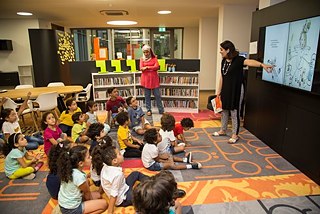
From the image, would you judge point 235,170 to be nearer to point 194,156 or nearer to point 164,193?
point 194,156


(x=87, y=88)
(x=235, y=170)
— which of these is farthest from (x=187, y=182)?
(x=87, y=88)

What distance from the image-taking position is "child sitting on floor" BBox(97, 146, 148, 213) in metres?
2.16

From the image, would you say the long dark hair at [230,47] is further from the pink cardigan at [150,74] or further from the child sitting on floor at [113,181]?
the child sitting on floor at [113,181]

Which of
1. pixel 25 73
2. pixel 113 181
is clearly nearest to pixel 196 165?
pixel 113 181

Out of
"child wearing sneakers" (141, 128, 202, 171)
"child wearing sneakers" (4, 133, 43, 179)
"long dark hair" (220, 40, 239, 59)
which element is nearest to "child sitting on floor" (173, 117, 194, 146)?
"child wearing sneakers" (141, 128, 202, 171)

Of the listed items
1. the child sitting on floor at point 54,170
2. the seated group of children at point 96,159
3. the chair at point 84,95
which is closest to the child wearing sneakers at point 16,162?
the seated group of children at point 96,159

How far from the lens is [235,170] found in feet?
9.92

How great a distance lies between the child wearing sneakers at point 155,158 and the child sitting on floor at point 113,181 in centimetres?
67

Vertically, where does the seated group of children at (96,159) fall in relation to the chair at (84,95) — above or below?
below

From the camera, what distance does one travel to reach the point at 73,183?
6.79 feet

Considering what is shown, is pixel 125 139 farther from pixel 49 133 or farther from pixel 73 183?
pixel 73 183

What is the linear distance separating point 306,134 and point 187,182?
5.20 feet

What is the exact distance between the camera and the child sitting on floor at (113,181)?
2.16 meters

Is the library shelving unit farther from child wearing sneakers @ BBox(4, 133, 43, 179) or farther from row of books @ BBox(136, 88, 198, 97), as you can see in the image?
child wearing sneakers @ BBox(4, 133, 43, 179)
